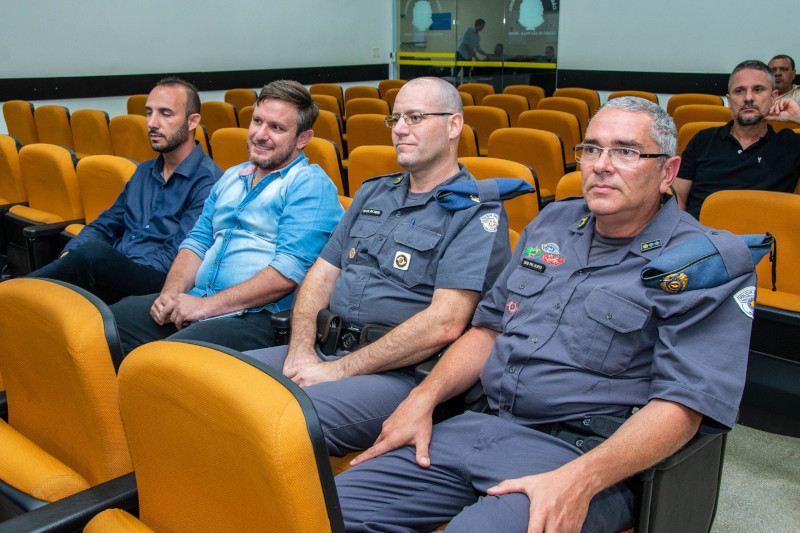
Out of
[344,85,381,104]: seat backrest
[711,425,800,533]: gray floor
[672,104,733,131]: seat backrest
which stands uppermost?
[344,85,381,104]: seat backrest

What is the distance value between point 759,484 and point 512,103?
4705 millimetres

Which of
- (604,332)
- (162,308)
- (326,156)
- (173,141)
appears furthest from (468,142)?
(604,332)

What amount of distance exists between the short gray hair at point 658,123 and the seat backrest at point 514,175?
3.11 feet

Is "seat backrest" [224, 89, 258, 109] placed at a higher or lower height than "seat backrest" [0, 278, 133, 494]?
higher

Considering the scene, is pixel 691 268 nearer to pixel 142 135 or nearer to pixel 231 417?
pixel 231 417

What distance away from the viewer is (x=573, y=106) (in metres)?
5.96

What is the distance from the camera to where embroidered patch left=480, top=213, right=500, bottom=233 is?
2029 millimetres

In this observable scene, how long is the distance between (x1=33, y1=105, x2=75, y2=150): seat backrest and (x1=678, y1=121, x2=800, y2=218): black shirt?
4.83 metres

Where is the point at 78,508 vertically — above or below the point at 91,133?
below

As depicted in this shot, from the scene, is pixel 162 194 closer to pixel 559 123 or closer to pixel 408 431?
pixel 408 431

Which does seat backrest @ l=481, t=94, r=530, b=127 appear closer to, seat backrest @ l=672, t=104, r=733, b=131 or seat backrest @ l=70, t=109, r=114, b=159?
seat backrest @ l=672, t=104, r=733, b=131

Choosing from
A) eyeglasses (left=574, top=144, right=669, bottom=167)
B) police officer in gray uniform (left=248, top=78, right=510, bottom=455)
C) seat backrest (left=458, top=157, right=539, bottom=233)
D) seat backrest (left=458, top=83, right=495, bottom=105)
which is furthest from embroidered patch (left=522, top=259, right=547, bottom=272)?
seat backrest (left=458, top=83, right=495, bottom=105)

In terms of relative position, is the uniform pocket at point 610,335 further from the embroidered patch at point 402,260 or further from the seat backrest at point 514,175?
the seat backrest at point 514,175

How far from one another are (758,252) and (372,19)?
393 inches
